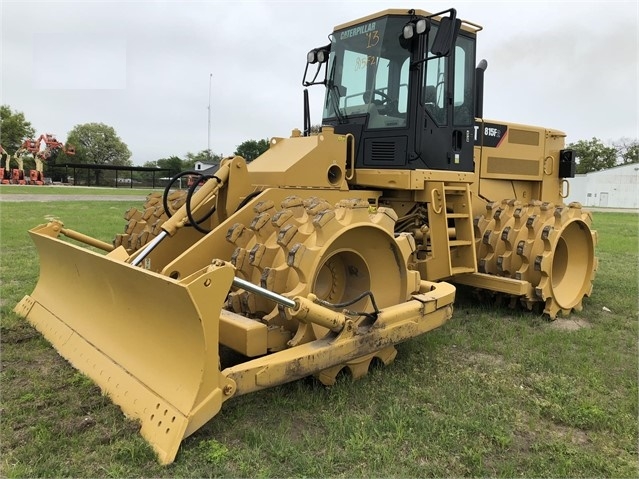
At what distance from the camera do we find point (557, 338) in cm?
527

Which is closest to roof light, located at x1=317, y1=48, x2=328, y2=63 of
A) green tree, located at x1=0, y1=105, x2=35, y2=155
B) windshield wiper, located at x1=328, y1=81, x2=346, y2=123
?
windshield wiper, located at x1=328, y1=81, x2=346, y2=123

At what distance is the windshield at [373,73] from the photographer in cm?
546

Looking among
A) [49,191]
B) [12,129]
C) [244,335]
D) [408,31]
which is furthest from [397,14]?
[12,129]

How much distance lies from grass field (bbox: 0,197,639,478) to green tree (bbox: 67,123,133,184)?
90886 mm

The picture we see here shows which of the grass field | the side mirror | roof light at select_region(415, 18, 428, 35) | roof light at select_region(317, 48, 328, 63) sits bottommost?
the grass field

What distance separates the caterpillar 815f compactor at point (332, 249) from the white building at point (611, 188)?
1721 inches

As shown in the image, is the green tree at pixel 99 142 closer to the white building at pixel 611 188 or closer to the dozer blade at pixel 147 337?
the white building at pixel 611 188

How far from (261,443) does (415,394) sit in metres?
1.29

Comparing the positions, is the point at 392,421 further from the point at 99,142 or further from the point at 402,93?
the point at 99,142

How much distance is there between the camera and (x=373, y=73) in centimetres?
559

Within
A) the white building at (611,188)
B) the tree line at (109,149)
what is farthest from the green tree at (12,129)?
the white building at (611,188)

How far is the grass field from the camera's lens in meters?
2.90

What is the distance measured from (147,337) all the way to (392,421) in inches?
68.4

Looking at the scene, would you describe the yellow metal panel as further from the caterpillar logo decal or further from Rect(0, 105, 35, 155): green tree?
Rect(0, 105, 35, 155): green tree
